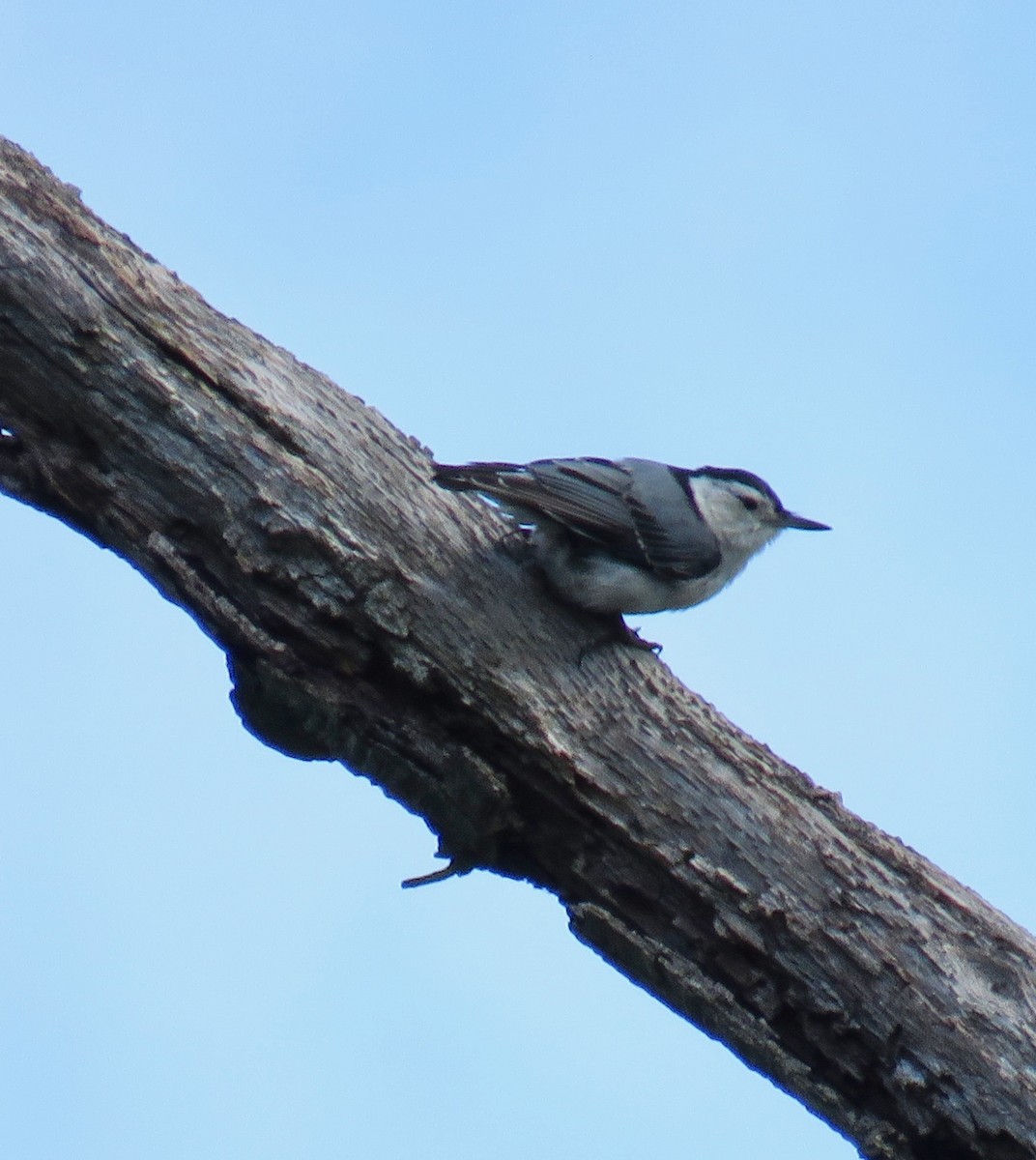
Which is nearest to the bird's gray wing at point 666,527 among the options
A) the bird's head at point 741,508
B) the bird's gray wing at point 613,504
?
the bird's gray wing at point 613,504

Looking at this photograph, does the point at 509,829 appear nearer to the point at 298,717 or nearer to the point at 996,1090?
the point at 298,717

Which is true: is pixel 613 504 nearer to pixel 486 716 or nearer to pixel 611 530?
pixel 611 530

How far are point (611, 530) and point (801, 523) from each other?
54.0 inches

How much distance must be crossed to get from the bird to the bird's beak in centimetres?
60

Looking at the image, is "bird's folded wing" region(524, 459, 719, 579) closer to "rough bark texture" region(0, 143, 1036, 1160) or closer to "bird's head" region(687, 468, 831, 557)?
"rough bark texture" region(0, 143, 1036, 1160)

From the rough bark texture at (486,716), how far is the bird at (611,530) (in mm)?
145

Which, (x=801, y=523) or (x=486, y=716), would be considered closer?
(x=486, y=716)

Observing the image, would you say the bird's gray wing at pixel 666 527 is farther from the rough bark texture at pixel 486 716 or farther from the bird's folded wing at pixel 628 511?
the rough bark texture at pixel 486 716

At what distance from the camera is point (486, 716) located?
3.88m

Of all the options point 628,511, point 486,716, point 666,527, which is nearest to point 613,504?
point 628,511

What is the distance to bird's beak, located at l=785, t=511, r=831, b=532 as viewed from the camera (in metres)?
5.40

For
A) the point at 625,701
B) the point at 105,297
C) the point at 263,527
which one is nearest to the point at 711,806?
the point at 625,701

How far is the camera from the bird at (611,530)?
418 cm

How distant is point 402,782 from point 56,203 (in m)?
1.97
